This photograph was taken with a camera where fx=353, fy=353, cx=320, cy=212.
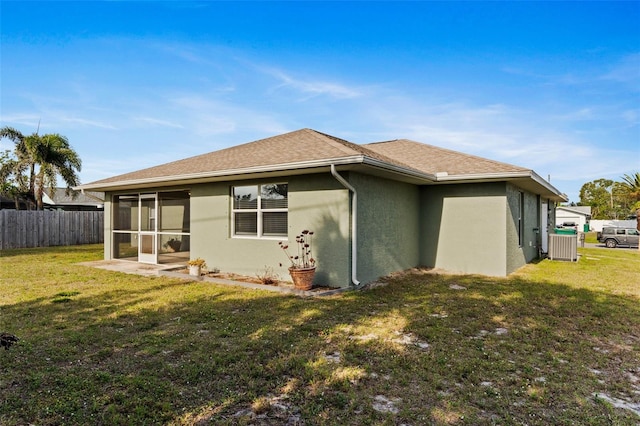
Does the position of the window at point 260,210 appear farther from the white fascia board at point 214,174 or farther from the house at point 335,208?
the white fascia board at point 214,174

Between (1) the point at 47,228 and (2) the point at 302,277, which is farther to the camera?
(1) the point at 47,228

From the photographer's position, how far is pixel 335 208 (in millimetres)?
7527

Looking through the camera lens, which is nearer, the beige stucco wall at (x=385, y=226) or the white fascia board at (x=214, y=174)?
the white fascia board at (x=214, y=174)

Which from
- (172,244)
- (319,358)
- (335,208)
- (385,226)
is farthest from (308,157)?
(172,244)

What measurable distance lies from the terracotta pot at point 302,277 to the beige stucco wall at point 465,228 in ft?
15.2

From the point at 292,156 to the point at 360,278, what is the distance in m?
3.05

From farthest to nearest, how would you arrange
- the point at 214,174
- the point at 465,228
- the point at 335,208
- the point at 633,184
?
the point at 633,184 < the point at 465,228 < the point at 214,174 < the point at 335,208

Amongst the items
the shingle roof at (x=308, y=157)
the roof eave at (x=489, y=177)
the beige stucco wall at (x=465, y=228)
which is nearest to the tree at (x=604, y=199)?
the shingle roof at (x=308, y=157)

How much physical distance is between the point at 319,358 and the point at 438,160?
26.9 feet

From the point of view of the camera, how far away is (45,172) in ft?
65.0

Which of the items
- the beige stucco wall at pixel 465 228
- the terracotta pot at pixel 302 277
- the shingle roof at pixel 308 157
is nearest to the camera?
the terracotta pot at pixel 302 277

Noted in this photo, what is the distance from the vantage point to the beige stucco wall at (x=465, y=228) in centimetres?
923

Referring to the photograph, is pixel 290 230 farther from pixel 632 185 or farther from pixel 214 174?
pixel 632 185

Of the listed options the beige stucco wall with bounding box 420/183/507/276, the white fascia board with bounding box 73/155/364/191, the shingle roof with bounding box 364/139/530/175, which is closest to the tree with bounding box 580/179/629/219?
the shingle roof with bounding box 364/139/530/175
